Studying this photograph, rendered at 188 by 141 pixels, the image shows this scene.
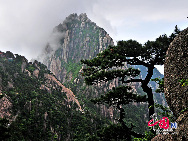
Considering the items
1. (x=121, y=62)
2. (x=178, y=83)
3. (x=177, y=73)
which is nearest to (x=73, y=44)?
(x=121, y=62)

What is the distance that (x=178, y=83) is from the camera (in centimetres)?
506

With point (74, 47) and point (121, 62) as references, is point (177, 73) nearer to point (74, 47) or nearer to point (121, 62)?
point (121, 62)

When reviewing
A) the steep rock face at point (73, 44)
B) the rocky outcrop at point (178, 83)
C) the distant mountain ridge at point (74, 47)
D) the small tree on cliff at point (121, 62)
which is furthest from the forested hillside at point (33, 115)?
the steep rock face at point (73, 44)

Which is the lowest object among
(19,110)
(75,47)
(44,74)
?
(19,110)

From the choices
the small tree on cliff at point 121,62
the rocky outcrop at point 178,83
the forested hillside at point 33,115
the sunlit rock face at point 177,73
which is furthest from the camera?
the forested hillside at point 33,115

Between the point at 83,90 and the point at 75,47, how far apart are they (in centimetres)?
7745

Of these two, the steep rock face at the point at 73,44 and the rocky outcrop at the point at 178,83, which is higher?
the steep rock face at the point at 73,44

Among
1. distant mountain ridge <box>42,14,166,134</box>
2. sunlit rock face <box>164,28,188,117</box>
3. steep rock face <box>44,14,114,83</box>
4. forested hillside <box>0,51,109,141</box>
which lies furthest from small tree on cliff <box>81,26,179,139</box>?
steep rock face <box>44,14,114,83</box>

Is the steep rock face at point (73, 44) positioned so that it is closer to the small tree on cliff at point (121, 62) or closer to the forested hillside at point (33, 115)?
the forested hillside at point (33, 115)

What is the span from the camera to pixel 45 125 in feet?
139

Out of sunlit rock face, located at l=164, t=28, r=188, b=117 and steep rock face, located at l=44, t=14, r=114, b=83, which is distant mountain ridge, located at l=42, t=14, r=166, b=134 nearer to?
steep rock face, located at l=44, t=14, r=114, b=83

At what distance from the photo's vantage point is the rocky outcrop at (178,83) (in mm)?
4430

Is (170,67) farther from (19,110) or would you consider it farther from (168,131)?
(19,110)

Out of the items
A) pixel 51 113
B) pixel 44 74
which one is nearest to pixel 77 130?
pixel 51 113
